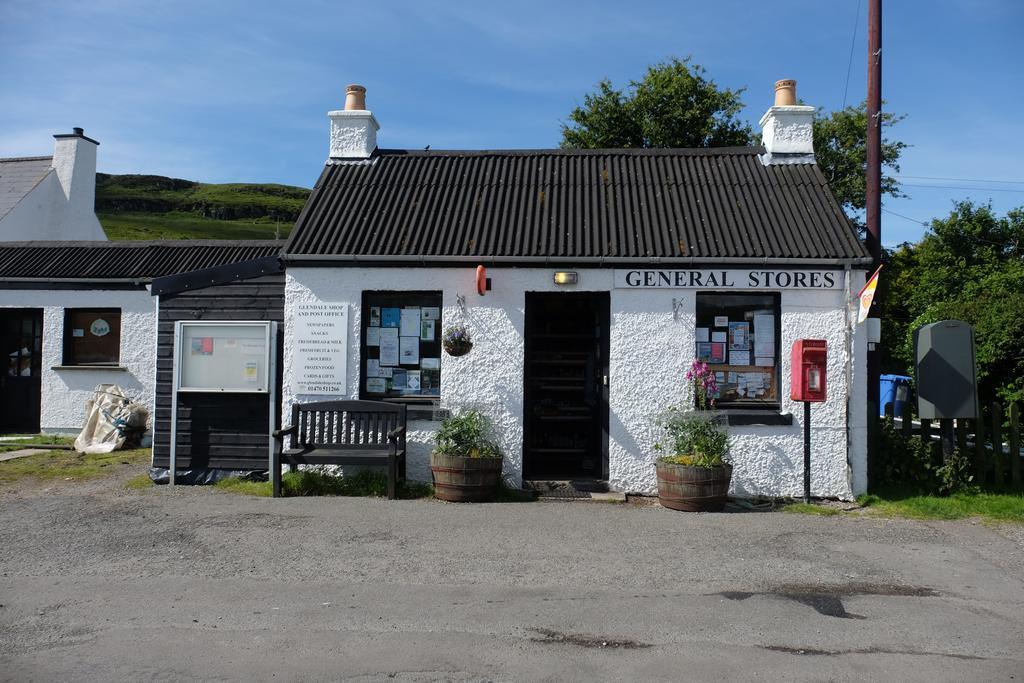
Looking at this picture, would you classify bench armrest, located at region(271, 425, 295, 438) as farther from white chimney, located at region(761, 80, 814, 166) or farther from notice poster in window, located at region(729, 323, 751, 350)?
white chimney, located at region(761, 80, 814, 166)

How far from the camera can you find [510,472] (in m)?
9.54

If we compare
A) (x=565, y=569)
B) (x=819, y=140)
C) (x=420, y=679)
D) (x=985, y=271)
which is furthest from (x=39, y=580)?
(x=819, y=140)

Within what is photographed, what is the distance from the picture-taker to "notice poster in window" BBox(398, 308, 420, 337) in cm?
993

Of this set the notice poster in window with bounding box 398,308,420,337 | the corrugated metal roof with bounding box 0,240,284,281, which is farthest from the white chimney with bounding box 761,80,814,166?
the corrugated metal roof with bounding box 0,240,284,281

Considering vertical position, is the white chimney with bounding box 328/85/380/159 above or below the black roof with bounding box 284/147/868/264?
above

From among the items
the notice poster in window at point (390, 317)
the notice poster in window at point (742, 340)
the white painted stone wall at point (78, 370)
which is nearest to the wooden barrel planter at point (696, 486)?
the notice poster in window at point (742, 340)

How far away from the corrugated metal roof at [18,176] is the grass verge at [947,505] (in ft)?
63.5

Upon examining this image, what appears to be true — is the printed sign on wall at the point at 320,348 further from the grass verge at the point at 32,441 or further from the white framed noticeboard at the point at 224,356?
the grass verge at the point at 32,441

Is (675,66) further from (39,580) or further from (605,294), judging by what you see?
(39,580)

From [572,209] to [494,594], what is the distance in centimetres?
598

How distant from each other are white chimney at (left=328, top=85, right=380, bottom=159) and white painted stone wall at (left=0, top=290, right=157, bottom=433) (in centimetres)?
523

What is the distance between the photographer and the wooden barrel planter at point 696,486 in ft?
28.2

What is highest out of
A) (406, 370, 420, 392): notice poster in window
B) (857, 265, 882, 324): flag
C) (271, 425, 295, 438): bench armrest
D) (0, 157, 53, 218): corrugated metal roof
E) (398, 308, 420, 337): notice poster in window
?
(0, 157, 53, 218): corrugated metal roof

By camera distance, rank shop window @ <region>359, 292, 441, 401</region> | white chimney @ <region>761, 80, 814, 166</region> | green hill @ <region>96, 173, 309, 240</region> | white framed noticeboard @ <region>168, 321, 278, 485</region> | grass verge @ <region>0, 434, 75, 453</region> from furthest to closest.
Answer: green hill @ <region>96, 173, 309, 240</region> < grass verge @ <region>0, 434, 75, 453</region> < white chimney @ <region>761, 80, 814, 166</region> < white framed noticeboard @ <region>168, 321, 278, 485</region> < shop window @ <region>359, 292, 441, 401</region>
